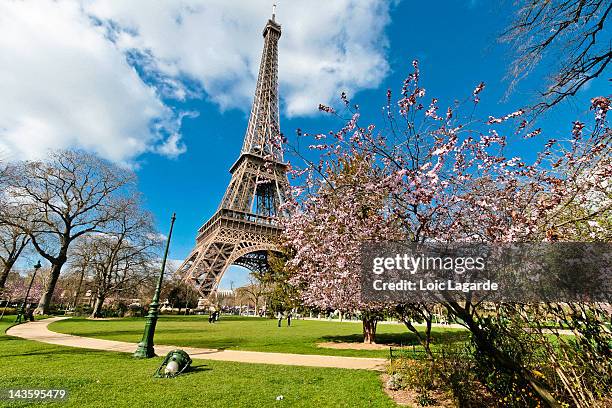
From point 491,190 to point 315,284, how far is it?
15.7ft

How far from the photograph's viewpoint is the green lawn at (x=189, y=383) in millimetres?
6395

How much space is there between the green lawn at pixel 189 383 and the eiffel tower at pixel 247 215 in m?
24.1

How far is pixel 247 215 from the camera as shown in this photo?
44.6 m

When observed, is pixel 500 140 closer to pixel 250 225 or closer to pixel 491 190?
pixel 491 190

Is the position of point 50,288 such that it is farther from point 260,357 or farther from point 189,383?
point 189,383

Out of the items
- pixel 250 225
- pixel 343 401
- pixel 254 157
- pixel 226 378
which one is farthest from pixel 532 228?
pixel 254 157

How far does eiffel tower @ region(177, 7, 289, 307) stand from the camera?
3938 cm

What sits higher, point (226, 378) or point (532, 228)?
point (532, 228)

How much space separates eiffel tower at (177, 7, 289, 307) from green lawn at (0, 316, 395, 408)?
78.9 feet

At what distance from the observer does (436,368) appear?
7.16 m

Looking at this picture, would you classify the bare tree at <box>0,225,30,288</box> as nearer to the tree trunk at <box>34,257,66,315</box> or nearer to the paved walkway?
the tree trunk at <box>34,257,66,315</box>

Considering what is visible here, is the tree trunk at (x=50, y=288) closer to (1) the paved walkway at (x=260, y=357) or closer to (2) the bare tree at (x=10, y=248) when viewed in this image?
(2) the bare tree at (x=10, y=248)

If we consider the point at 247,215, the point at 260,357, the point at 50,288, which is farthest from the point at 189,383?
the point at 247,215

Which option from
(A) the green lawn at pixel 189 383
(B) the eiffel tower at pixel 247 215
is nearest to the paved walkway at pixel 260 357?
(A) the green lawn at pixel 189 383
